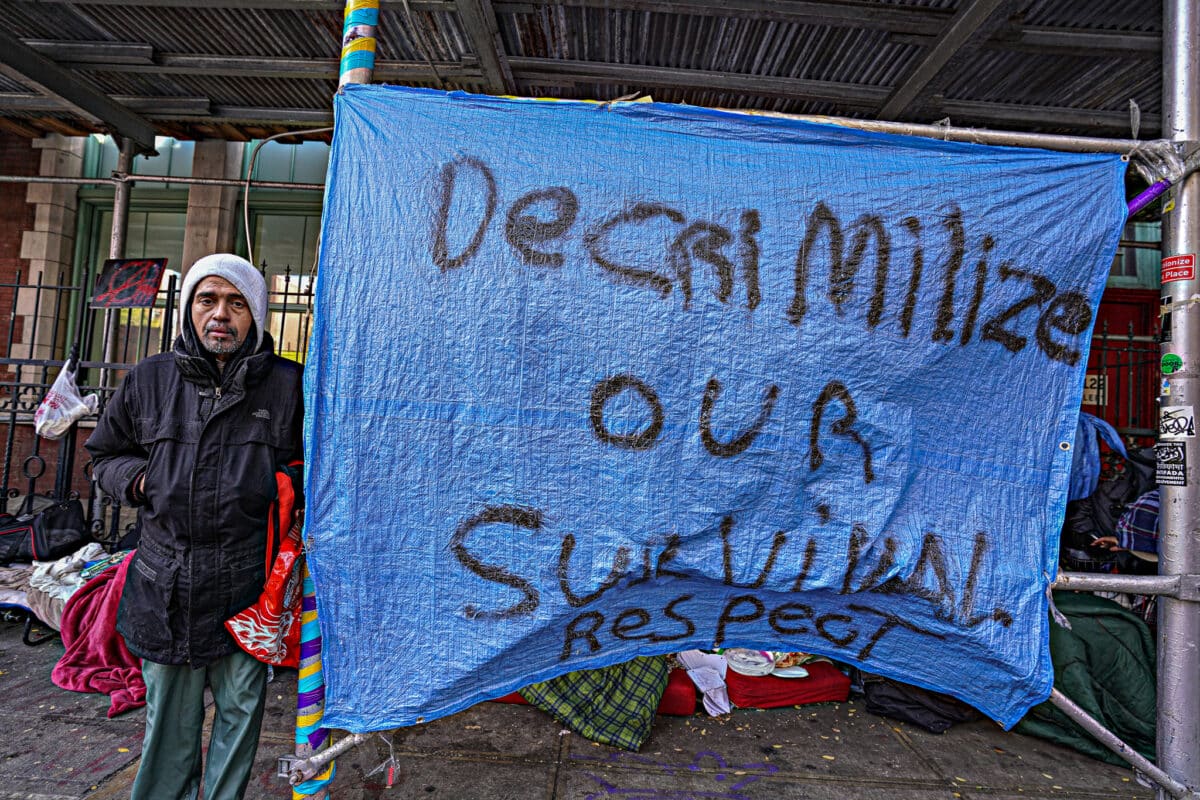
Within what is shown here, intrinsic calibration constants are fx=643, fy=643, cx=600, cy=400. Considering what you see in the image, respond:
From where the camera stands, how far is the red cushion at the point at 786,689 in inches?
145

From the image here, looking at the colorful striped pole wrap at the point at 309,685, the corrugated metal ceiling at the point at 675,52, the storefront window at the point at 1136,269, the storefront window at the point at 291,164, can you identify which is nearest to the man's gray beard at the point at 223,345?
the colorful striped pole wrap at the point at 309,685

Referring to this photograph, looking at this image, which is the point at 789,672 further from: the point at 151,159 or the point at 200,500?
the point at 151,159

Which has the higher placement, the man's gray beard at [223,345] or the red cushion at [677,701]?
the man's gray beard at [223,345]

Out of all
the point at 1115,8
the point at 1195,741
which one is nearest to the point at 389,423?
the point at 1195,741

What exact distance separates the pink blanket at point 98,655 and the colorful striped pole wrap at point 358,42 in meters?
2.81

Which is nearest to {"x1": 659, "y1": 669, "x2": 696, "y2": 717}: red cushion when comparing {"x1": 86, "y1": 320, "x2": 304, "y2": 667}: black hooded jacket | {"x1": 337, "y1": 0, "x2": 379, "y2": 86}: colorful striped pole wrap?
{"x1": 86, "y1": 320, "x2": 304, "y2": 667}: black hooded jacket

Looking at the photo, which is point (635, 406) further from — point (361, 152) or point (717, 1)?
point (717, 1)

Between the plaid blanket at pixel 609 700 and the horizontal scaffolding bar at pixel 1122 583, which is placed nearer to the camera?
the horizontal scaffolding bar at pixel 1122 583

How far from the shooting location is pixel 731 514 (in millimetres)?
2125

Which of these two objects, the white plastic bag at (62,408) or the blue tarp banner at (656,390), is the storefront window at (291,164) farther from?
the blue tarp banner at (656,390)

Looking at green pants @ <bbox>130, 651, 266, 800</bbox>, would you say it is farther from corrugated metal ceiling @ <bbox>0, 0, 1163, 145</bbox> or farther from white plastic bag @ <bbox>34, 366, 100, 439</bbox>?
white plastic bag @ <bbox>34, 366, 100, 439</bbox>

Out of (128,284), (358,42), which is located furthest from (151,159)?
(358,42)

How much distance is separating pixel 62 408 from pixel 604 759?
177 inches

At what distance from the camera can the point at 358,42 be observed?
2.24 meters
